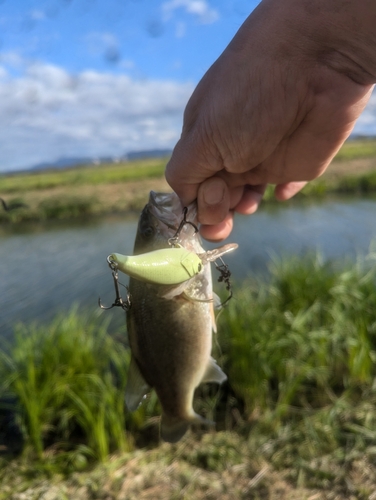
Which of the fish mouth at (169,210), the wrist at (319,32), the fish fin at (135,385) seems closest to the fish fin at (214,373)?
the fish fin at (135,385)

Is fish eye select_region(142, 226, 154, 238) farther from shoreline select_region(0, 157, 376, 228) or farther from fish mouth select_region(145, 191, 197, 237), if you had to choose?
shoreline select_region(0, 157, 376, 228)

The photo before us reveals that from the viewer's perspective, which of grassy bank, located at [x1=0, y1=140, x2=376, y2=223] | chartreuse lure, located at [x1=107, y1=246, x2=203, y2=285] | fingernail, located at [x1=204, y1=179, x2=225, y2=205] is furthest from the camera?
grassy bank, located at [x1=0, y1=140, x2=376, y2=223]

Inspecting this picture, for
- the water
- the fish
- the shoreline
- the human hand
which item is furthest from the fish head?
the shoreline

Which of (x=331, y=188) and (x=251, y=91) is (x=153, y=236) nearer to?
(x=251, y=91)

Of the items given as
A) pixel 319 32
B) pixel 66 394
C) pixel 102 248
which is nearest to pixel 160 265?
pixel 319 32

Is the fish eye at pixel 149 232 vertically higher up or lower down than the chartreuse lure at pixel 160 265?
higher up

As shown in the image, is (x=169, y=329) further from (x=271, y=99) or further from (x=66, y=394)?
(x=66, y=394)

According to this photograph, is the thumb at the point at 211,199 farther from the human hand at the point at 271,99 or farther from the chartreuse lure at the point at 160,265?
the chartreuse lure at the point at 160,265
